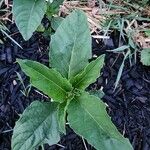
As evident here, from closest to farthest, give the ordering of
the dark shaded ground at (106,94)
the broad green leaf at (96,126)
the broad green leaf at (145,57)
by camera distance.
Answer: the broad green leaf at (96,126) → the dark shaded ground at (106,94) → the broad green leaf at (145,57)

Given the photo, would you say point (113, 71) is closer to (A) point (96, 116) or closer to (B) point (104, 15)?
(B) point (104, 15)

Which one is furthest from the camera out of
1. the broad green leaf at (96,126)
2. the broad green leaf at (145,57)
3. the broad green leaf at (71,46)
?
the broad green leaf at (145,57)

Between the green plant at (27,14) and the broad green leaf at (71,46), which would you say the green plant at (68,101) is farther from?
the green plant at (27,14)

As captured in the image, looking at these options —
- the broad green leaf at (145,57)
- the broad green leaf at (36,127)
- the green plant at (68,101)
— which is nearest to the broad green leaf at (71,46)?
the green plant at (68,101)

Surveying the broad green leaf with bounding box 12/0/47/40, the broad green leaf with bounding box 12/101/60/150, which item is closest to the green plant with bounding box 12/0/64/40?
the broad green leaf with bounding box 12/0/47/40

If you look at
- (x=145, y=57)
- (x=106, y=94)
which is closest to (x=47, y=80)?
(x=106, y=94)

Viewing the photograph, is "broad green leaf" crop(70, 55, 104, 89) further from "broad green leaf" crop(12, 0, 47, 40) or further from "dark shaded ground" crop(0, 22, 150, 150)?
"dark shaded ground" crop(0, 22, 150, 150)

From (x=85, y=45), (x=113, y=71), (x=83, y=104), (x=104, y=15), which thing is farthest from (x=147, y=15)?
(x=83, y=104)
